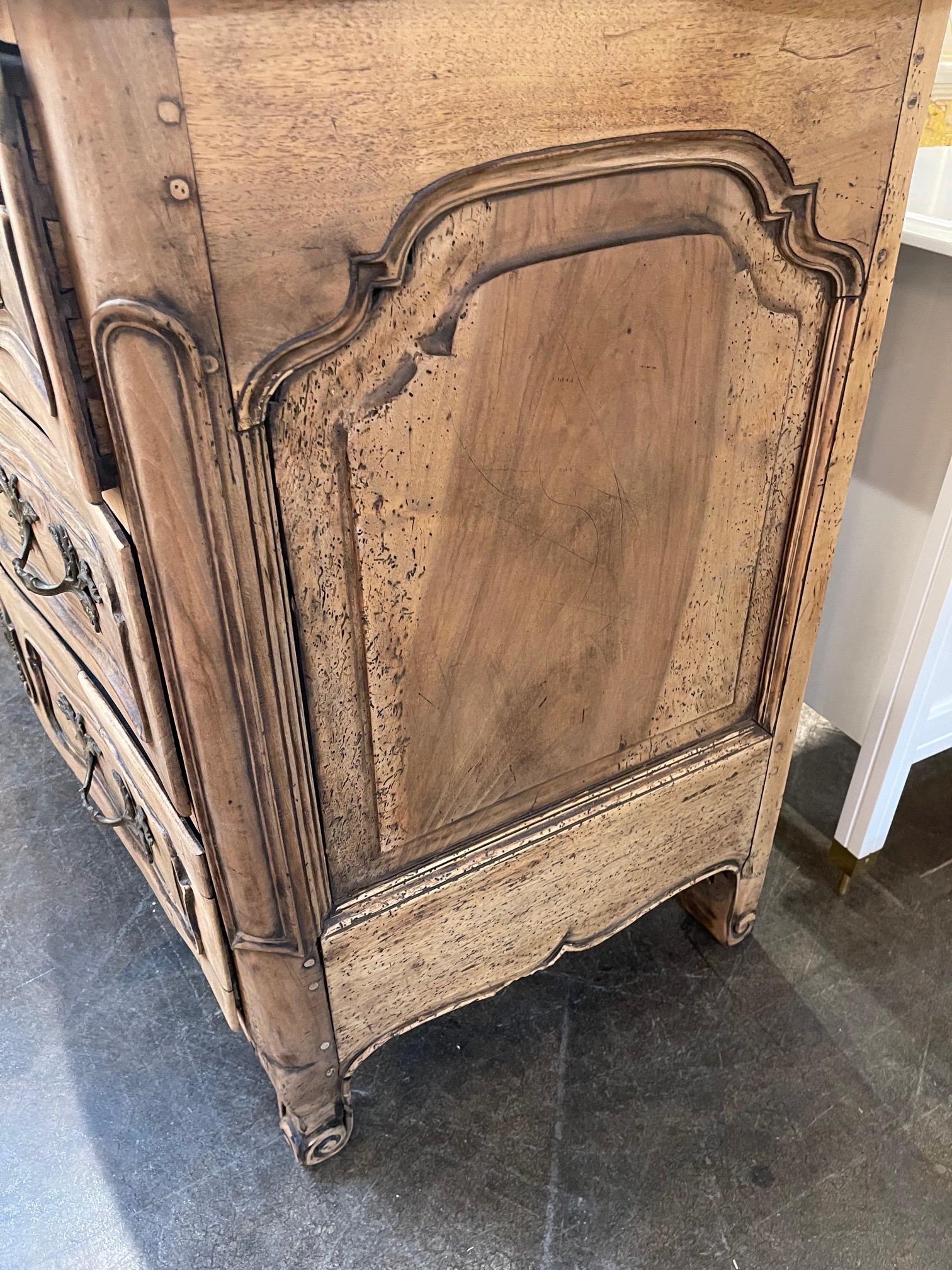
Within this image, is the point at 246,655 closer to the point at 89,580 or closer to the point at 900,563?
the point at 89,580

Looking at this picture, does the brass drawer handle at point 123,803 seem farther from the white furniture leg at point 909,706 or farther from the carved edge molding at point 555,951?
the white furniture leg at point 909,706

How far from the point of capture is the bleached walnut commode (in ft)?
1.73

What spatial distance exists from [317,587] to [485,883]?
15.2 inches

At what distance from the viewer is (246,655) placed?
0.68 m

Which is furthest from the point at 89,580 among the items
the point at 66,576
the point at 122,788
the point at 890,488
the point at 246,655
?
the point at 890,488

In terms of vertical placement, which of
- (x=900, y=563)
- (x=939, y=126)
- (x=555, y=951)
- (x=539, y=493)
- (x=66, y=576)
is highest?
(x=939, y=126)

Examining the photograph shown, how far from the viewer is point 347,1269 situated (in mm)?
956

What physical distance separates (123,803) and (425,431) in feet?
2.08

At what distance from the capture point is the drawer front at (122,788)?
87 centimetres

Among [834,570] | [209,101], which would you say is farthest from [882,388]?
[209,101]

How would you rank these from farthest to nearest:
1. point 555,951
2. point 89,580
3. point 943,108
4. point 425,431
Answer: point 943,108, point 555,951, point 89,580, point 425,431

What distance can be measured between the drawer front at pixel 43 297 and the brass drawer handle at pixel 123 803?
455 mm

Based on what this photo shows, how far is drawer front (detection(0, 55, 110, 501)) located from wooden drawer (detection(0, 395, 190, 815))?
0.19 feet

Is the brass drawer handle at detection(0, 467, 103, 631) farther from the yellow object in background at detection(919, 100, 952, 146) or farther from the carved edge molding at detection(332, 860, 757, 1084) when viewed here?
the yellow object in background at detection(919, 100, 952, 146)
